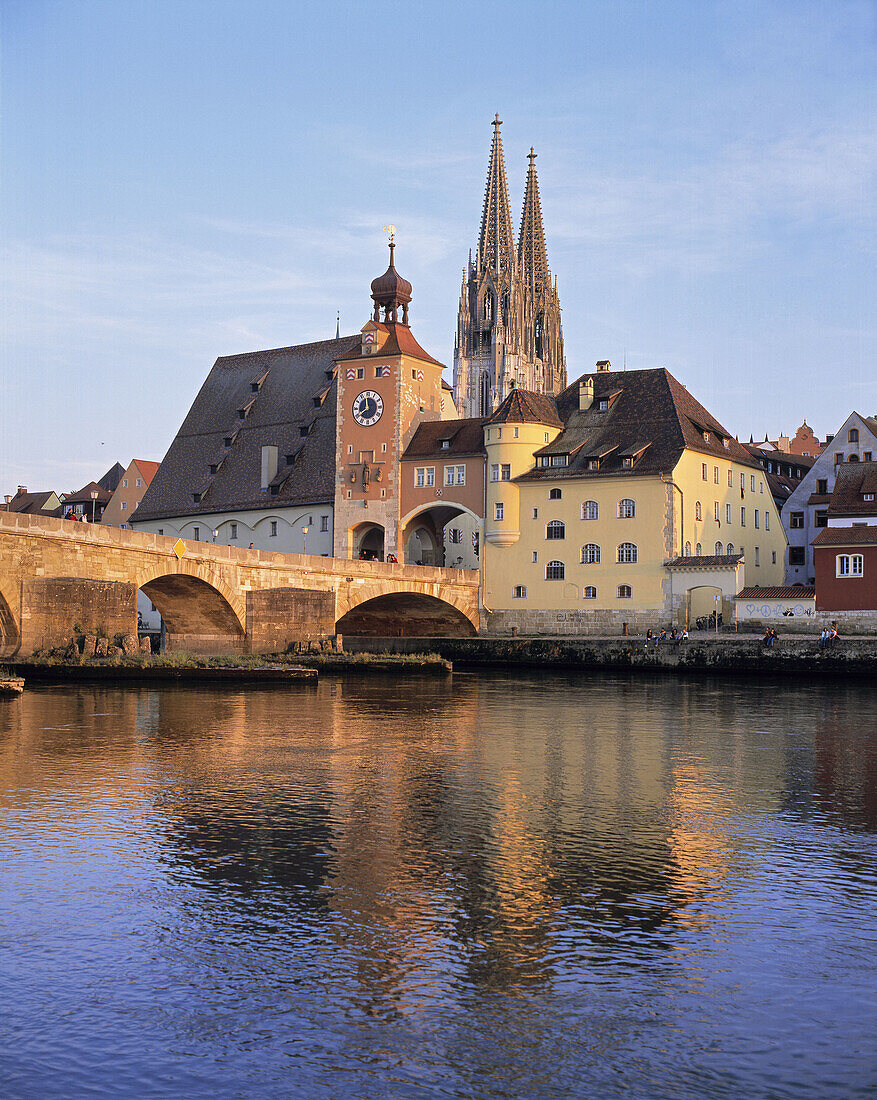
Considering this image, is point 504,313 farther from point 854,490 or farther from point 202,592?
point 202,592

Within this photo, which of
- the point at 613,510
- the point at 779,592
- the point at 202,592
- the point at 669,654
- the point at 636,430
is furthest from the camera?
the point at 636,430

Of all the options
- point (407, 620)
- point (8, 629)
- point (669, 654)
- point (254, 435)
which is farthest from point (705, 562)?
point (254, 435)

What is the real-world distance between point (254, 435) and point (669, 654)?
126 feet

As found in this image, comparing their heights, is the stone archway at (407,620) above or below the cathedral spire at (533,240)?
below

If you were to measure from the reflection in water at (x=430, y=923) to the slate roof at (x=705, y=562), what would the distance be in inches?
1440

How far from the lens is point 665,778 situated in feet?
66.2

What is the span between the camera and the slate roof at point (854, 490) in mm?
57031

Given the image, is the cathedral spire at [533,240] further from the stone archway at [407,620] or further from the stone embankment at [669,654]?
the stone embankment at [669,654]

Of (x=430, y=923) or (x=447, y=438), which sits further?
(x=447, y=438)

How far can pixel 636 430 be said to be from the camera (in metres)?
64.1

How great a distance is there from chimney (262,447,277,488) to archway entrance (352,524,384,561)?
9257mm

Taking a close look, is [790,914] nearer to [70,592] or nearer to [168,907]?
[168,907]

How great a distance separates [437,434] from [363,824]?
5593 centimetres

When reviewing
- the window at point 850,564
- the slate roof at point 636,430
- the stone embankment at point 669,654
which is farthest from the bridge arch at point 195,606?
the window at point 850,564
